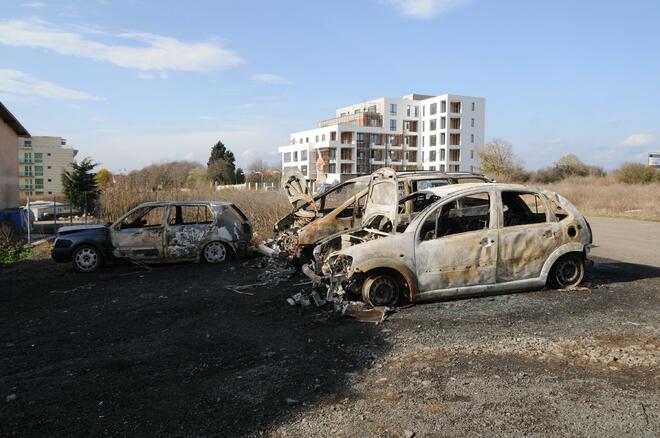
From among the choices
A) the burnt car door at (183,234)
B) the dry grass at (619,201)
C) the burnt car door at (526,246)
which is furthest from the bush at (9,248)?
the dry grass at (619,201)

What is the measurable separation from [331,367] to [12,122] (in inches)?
1082

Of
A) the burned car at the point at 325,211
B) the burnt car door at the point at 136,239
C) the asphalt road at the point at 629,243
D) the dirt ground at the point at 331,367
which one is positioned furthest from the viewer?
the asphalt road at the point at 629,243

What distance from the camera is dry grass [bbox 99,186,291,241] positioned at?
56.3ft

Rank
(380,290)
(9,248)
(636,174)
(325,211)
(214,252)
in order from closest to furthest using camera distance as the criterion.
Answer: (380,290), (214,252), (325,211), (9,248), (636,174)

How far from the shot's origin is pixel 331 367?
4973 millimetres

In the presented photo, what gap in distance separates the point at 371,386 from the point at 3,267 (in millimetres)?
11359

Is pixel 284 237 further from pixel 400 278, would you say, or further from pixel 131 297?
pixel 400 278

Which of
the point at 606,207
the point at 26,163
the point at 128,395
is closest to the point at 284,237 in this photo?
the point at 128,395

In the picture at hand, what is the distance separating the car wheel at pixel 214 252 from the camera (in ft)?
38.0

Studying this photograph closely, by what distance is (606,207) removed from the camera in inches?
1181

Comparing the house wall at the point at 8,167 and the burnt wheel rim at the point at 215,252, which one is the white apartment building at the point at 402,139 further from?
the burnt wheel rim at the point at 215,252

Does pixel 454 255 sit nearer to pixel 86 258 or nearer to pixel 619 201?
pixel 86 258

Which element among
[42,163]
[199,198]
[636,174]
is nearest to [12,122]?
[199,198]

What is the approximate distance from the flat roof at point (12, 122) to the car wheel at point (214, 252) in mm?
18324
